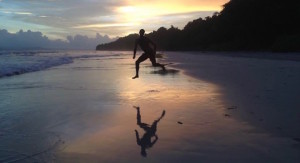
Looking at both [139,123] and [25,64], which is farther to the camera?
[25,64]

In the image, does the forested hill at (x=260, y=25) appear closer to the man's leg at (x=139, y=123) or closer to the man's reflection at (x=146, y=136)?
the man's leg at (x=139, y=123)

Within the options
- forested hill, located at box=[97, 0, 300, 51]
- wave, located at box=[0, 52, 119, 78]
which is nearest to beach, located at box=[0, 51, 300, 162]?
wave, located at box=[0, 52, 119, 78]

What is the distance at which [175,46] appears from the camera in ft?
346

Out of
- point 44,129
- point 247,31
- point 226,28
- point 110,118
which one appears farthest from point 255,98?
point 226,28

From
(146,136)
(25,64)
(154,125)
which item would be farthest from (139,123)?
(25,64)

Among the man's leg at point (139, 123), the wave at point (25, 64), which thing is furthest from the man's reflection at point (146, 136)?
the wave at point (25, 64)

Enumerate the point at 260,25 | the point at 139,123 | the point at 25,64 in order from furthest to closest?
the point at 260,25 < the point at 25,64 < the point at 139,123

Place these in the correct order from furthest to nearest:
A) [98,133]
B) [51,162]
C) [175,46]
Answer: [175,46] < [98,133] < [51,162]

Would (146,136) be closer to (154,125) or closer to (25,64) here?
(154,125)

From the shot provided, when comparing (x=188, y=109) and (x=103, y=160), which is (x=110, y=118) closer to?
(x=188, y=109)

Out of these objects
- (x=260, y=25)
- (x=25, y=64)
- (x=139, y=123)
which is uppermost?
(x=260, y=25)

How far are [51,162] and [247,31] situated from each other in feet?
172

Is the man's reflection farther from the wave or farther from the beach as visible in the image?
the wave

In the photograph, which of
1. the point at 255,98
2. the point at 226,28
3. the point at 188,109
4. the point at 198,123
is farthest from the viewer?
the point at 226,28
